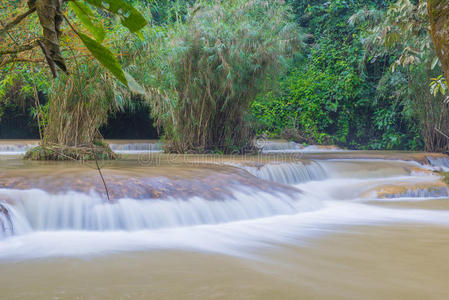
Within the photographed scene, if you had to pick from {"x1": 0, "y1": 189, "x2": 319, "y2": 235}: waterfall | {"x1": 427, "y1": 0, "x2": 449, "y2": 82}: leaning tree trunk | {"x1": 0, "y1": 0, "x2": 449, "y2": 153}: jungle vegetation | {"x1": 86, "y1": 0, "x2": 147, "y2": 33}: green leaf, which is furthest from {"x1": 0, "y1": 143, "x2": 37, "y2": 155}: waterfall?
{"x1": 86, "y1": 0, "x2": 147, "y2": 33}: green leaf

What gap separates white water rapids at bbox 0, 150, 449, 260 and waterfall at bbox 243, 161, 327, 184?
988 millimetres

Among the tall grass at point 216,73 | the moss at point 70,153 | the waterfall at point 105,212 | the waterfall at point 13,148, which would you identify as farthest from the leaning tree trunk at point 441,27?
the waterfall at point 13,148

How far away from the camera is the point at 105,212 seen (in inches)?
132

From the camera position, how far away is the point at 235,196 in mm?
4195

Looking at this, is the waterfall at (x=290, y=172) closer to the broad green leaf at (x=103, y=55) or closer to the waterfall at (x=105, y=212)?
the waterfall at (x=105, y=212)

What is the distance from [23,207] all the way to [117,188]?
78 centimetres

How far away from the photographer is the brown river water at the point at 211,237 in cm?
205

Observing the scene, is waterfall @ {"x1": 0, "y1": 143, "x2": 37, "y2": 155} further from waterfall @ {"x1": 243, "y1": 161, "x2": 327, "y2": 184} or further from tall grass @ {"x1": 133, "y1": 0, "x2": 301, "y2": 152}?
waterfall @ {"x1": 243, "y1": 161, "x2": 327, "y2": 184}

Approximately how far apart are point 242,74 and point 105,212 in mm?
4546

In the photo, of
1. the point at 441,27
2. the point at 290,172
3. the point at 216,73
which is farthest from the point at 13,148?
the point at 441,27

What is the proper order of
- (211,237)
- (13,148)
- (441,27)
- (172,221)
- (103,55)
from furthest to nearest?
1. (13,148)
2. (172,221)
3. (211,237)
4. (441,27)
5. (103,55)

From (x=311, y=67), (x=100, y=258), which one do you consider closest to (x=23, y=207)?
(x=100, y=258)

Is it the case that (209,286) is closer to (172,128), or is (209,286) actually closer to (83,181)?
(83,181)

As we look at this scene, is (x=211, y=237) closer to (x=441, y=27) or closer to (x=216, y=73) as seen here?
(x=441, y=27)
